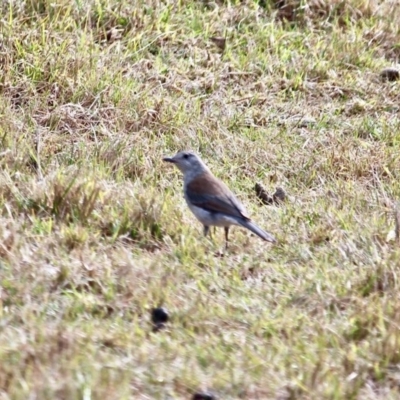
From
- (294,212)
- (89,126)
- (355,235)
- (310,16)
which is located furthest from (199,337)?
(310,16)

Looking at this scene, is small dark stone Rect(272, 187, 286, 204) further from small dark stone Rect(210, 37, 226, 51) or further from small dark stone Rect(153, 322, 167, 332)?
small dark stone Rect(210, 37, 226, 51)

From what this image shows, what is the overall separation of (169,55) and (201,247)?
12.4 feet

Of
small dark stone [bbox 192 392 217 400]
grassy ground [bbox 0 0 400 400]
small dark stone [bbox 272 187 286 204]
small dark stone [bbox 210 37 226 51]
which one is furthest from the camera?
small dark stone [bbox 210 37 226 51]

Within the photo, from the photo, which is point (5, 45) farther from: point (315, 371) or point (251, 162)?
point (315, 371)

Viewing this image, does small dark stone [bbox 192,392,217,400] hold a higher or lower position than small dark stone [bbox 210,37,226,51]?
lower

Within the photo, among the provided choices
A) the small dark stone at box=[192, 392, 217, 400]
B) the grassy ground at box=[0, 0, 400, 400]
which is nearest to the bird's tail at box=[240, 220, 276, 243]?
the grassy ground at box=[0, 0, 400, 400]

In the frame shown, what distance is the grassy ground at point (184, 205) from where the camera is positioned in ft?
16.9

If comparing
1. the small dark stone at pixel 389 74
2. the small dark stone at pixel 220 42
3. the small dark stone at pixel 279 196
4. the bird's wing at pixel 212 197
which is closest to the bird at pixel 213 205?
the bird's wing at pixel 212 197

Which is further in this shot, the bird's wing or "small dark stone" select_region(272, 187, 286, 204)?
"small dark stone" select_region(272, 187, 286, 204)

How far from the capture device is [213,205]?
23.3 ft

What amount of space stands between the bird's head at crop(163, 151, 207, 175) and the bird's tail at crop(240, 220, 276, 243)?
0.84m

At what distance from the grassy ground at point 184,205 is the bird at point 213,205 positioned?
12 centimetres

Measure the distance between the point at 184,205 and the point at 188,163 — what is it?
289 mm

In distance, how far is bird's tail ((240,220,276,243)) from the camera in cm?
678
